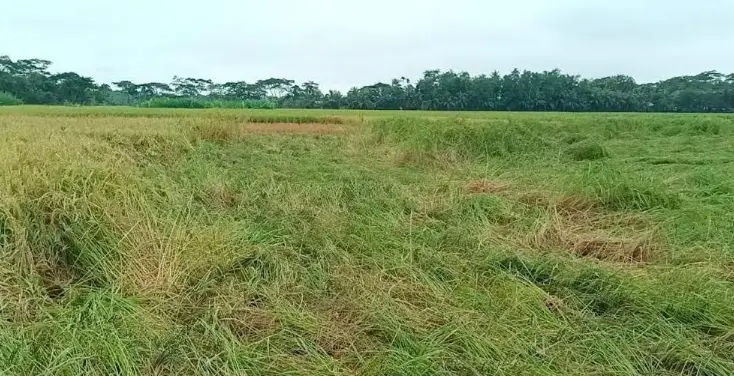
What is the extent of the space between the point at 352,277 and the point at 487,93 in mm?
44603

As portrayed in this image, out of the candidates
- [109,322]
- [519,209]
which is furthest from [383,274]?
[519,209]

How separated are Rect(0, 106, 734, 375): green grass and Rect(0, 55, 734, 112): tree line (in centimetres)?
4093

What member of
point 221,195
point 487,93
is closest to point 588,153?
point 221,195

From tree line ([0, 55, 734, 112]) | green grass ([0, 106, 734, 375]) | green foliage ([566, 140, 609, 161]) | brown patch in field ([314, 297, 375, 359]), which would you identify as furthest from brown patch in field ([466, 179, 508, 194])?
tree line ([0, 55, 734, 112])

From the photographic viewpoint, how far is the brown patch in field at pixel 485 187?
5957 mm

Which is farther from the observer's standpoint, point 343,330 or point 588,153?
point 588,153

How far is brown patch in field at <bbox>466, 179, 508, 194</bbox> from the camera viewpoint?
19.5 feet

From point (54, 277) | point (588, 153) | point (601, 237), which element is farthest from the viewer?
point (588, 153)

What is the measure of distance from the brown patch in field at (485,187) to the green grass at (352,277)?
598 millimetres

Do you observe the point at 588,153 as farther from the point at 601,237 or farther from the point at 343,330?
the point at 343,330

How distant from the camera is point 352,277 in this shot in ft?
9.90

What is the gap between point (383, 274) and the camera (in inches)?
121

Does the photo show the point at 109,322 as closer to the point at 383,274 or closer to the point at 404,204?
the point at 383,274

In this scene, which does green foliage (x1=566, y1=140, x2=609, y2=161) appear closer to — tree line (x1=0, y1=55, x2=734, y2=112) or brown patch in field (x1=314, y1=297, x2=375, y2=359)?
brown patch in field (x1=314, y1=297, x2=375, y2=359)
